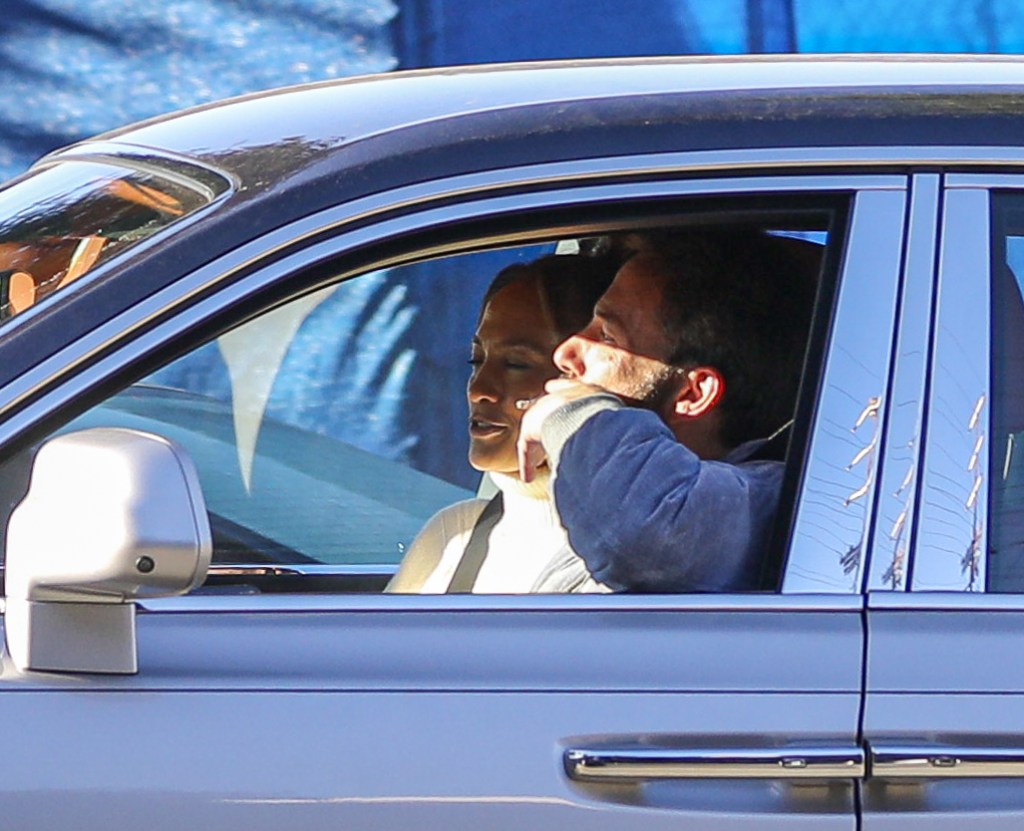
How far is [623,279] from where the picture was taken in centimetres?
233

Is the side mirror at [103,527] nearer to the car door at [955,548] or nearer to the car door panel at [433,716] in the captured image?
the car door panel at [433,716]

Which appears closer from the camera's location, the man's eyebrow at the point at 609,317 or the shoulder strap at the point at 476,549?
the shoulder strap at the point at 476,549

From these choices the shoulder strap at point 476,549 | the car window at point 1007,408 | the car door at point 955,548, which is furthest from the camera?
the shoulder strap at point 476,549

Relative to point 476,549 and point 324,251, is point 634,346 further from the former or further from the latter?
point 324,251

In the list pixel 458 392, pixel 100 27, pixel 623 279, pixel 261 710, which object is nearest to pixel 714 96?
pixel 623 279

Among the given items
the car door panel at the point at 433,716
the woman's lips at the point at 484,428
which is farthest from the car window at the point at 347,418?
the car door panel at the point at 433,716

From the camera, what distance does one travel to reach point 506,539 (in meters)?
2.34

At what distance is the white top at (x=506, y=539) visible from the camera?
2.19m

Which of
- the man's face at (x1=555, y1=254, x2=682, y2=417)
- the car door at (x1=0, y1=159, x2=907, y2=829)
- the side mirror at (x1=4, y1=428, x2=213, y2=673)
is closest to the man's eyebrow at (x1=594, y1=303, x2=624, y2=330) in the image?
the man's face at (x1=555, y1=254, x2=682, y2=417)

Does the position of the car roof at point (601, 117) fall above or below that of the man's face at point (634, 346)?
above

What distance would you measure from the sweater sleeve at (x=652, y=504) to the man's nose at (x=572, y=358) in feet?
0.45

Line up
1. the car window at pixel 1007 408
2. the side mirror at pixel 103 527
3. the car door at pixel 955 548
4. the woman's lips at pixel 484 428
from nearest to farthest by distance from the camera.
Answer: the side mirror at pixel 103 527 → the car door at pixel 955 548 → the car window at pixel 1007 408 → the woman's lips at pixel 484 428

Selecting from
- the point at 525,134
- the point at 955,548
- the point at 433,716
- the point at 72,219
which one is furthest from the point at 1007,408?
the point at 72,219

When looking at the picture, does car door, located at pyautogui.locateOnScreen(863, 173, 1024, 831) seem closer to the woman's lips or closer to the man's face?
the man's face
